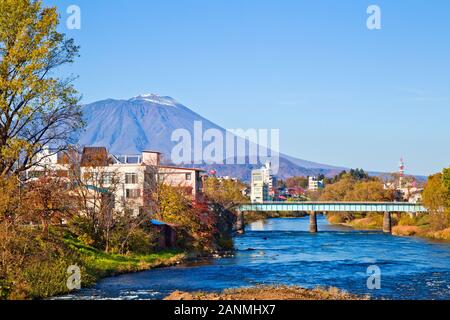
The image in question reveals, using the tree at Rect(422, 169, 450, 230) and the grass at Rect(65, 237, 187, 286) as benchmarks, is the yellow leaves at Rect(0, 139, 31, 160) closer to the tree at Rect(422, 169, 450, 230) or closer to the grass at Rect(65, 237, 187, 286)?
the grass at Rect(65, 237, 187, 286)

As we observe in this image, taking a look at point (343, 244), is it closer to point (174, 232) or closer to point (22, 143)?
point (174, 232)

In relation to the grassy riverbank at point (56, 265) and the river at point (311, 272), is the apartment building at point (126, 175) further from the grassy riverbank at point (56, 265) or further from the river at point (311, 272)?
the river at point (311, 272)

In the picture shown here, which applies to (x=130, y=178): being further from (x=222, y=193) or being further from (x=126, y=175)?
(x=222, y=193)

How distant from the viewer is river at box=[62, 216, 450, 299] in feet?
98.4

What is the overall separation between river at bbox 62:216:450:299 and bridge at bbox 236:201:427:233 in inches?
803

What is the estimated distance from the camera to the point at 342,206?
87.5 meters

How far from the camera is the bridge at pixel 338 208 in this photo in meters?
81.7

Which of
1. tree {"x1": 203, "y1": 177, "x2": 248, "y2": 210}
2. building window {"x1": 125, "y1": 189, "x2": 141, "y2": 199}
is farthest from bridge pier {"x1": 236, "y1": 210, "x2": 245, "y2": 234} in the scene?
building window {"x1": 125, "y1": 189, "x2": 141, "y2": 199}

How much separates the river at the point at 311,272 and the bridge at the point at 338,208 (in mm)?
20398

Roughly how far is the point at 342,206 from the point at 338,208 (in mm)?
608

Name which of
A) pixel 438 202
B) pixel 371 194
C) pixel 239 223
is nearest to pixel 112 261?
pixel 438 202

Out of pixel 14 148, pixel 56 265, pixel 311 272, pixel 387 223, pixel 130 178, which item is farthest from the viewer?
pixel 387 223
